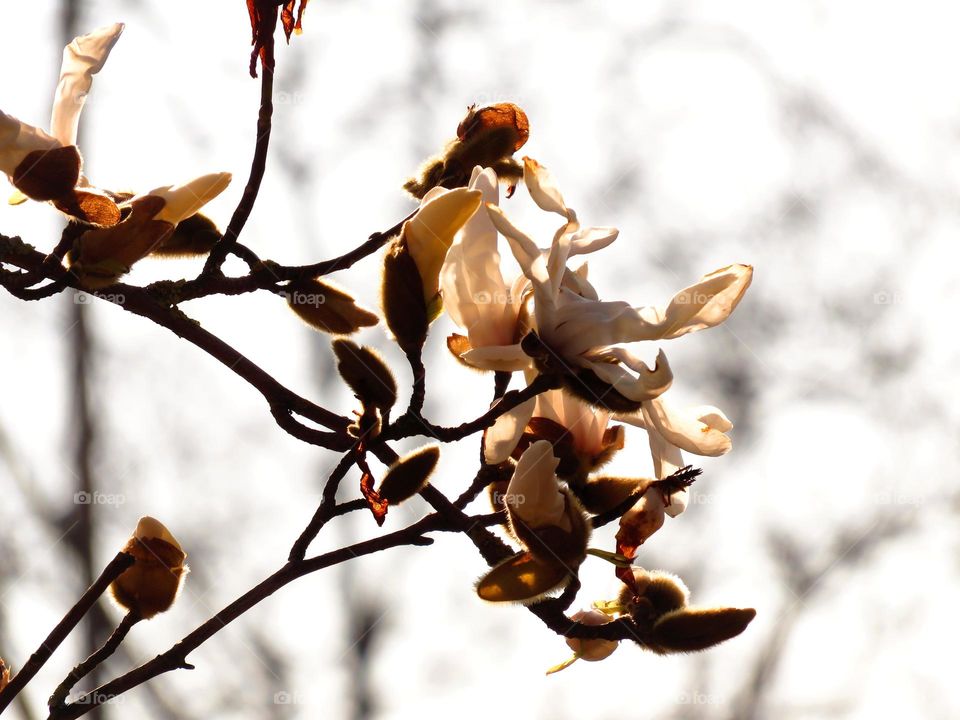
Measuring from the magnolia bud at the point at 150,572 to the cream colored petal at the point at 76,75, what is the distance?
28cm

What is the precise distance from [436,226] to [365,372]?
0.34ft

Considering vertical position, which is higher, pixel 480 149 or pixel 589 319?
pixel 480 149

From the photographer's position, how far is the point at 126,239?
2.18ft

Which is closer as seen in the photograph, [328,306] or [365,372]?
[365,372]

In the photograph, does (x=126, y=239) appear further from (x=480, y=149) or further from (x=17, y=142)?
(x=480, y=149)

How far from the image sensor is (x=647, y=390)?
0.69 m

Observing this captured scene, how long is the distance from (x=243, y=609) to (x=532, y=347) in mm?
258

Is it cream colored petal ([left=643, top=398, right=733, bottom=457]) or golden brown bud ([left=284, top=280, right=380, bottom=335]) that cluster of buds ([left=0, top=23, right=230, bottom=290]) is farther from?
cream colored petal ([left=643, top=398, right=733, bottom=457])

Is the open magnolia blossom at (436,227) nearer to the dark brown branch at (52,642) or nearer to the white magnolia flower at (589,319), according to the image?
the white magnolia flower at (589,319)

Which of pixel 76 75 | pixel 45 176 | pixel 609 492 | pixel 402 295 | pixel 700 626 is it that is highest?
pixel 76 75

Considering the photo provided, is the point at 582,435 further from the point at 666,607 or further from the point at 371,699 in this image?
the point at 371,699

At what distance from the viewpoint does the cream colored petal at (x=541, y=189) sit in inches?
27.9

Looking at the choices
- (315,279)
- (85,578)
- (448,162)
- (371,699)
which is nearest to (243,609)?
(315,279)

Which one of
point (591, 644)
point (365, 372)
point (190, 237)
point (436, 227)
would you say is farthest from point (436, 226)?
point (591, 644)
